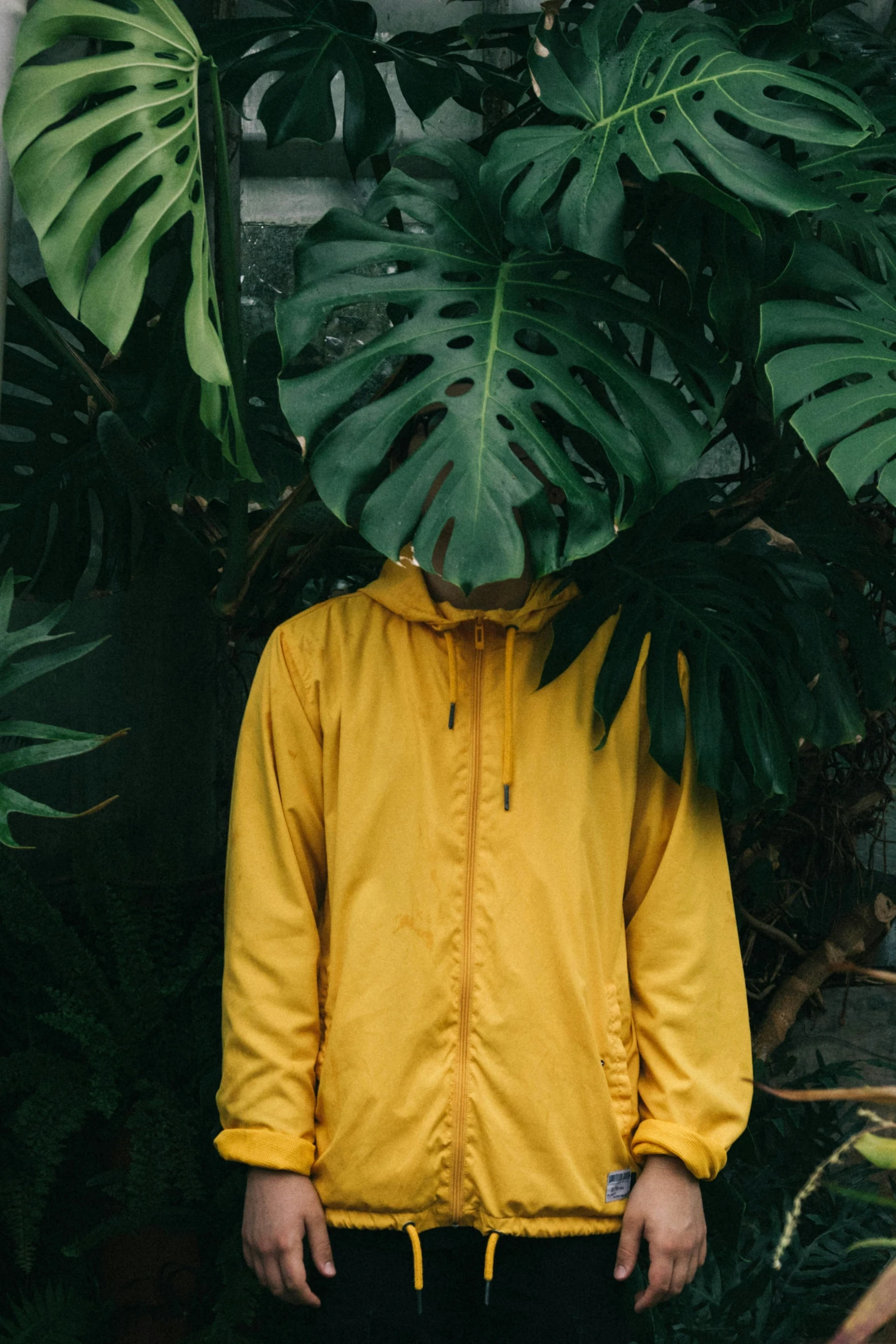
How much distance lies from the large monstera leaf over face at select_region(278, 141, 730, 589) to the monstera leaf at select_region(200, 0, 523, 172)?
55 cm

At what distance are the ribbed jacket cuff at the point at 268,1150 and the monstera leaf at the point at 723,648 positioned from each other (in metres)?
0.59

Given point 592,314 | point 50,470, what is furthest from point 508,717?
point 50,470

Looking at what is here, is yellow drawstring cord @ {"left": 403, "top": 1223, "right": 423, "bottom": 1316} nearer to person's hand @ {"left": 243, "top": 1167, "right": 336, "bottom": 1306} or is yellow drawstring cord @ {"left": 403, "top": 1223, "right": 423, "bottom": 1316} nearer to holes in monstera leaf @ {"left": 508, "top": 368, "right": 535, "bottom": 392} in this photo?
person's hand @ {"left": 243, "top": 1167, "right": 336, "bottom": 1306}

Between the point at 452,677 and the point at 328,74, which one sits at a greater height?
the point at 328,74

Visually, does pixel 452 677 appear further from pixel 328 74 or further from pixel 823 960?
pixel 823 960

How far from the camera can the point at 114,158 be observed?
4.43 ft

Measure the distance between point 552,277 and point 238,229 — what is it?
4.49 ft

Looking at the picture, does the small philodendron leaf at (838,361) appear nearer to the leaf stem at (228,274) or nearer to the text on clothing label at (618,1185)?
the leaf stem at (228,274)

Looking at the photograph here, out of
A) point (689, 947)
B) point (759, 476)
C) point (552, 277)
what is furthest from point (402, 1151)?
point (759, 476)

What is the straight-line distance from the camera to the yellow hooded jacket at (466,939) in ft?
4.10

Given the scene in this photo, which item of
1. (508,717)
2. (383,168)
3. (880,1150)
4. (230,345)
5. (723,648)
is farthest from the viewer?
(383,168)

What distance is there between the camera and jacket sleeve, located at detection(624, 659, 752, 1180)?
4.15 ft

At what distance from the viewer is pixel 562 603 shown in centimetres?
143

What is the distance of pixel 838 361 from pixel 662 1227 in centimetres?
99
